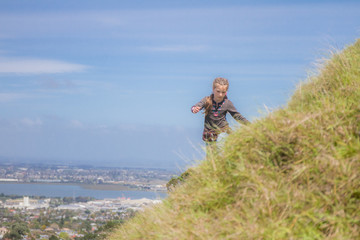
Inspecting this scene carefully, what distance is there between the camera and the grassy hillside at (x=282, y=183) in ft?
15.7

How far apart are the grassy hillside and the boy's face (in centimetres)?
277

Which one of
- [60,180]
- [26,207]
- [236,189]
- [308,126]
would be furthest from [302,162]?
[60,180]

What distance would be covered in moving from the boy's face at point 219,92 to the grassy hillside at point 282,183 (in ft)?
9.08

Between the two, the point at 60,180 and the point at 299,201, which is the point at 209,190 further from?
the point at 60,180

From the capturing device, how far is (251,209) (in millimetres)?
5031

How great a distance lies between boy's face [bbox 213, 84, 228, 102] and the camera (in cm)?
903

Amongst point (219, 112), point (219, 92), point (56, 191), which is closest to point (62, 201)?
point (56, 191)

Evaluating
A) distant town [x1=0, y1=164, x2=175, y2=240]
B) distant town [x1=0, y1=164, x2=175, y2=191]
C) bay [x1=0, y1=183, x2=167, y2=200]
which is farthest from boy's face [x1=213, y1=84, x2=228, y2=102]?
distant town [x1=0, y1=164, x2=175, y2=191]

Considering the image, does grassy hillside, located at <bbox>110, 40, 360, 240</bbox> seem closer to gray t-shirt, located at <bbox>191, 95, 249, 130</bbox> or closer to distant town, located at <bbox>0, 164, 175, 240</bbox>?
gray t-shirt, located at <bbox>191, 95, 249, 130</bbox>

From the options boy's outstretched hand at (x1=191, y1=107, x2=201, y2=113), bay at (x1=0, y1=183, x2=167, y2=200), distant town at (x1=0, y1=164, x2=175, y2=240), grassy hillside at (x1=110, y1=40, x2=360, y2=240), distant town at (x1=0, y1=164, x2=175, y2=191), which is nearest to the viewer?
grassy hillside at (x1=110, y1=40, x2=360, y2=240)

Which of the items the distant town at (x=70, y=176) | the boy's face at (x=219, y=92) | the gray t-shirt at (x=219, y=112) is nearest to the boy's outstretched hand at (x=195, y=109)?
the gray t-shirt at (x=219, y=112)

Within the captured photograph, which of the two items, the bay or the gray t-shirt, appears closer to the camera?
the gray t-shirt

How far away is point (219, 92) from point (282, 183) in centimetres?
416

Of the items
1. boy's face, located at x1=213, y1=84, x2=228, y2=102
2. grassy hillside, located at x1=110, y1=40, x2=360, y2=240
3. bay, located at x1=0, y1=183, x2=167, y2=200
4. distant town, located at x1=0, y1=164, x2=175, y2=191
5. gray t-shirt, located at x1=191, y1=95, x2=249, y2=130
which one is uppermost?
boy's face, located at x1=213, y1=84, x2=228, y2=102
